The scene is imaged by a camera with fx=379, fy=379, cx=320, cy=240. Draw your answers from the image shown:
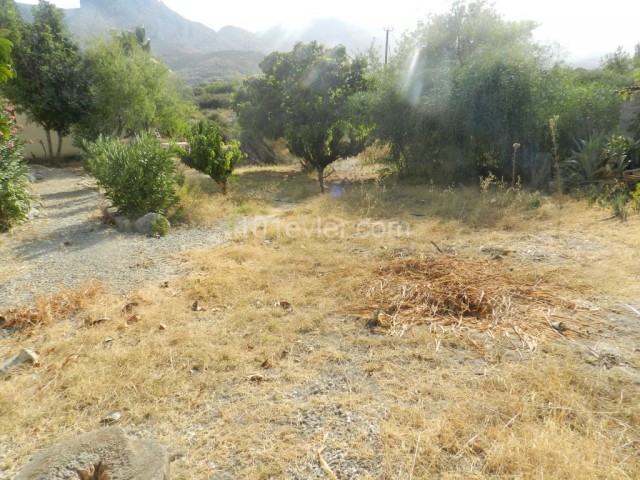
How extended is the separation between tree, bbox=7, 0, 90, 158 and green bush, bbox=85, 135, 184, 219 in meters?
8.26

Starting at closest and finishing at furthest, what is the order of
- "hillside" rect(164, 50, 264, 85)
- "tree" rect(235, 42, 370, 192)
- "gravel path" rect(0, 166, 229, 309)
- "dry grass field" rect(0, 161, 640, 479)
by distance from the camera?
1. "dry grass field" rect(0, 161, 640, 479)
2. "gravel path" rect(0, 166, 229, 309)
3. "tree" rect(235, 42, 370, 192)
4. "hillside" rect(164, 50, 264, 85)

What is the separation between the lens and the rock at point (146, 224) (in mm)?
5738

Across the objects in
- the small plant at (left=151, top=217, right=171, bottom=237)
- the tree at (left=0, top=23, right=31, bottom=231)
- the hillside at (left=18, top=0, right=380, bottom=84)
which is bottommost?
the small plant at (left=151, top=217, right=171, bottom=237)

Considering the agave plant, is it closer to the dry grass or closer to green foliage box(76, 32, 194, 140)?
the dry grass

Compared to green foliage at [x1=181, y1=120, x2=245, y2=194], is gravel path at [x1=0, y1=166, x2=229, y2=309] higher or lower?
lower

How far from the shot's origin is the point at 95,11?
5861 inches

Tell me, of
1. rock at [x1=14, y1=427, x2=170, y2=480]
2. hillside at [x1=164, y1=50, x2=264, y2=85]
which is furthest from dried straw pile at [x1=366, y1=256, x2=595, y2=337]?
hillside at [x1=164, y1=50, x2=264, y2=85]

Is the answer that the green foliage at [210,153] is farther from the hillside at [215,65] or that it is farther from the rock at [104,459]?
the hillside at [215,65]

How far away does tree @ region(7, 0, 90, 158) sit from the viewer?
11.8 meters

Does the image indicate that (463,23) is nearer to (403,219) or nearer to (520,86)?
(520,86)

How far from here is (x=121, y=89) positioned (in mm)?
12828

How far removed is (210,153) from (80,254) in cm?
356

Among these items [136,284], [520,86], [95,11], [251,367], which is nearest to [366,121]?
[520,86]

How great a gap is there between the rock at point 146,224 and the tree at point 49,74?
9.24 m
